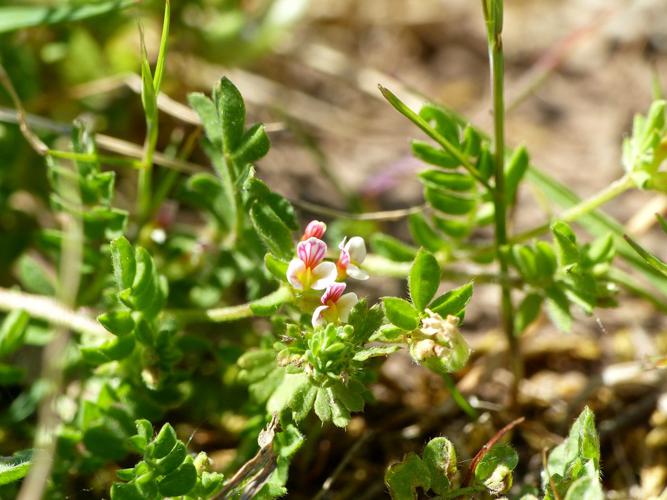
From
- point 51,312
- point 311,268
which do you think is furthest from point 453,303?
point 51,312

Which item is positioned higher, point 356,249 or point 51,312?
point 356,249

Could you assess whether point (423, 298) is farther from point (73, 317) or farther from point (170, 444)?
point (73, 317)

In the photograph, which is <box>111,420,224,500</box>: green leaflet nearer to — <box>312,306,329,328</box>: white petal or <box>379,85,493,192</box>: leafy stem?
<box>312,306,329,328</box>: white petal

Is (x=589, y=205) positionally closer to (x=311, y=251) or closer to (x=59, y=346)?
(x=311, y=251)

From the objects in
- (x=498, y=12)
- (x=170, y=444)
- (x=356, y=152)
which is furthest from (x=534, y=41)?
(x=170, y=444)

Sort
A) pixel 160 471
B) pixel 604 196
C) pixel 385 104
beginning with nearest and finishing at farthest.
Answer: pixel 160 471, pixel 604 196, pixel 385 104

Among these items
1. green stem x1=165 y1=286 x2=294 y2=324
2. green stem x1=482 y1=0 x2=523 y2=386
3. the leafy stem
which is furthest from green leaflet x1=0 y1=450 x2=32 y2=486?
green stem x1=482 y1=0 x2=523 y2=386
